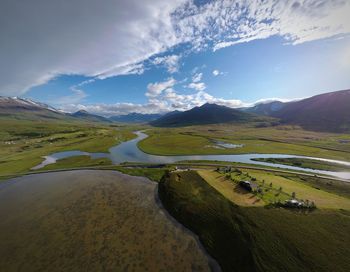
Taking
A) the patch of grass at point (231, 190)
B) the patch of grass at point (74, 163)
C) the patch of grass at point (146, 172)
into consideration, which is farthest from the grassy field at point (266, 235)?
the patch of grass at point (74, 163)

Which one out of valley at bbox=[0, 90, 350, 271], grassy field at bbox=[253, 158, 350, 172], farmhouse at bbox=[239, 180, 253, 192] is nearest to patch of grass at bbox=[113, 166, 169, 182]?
valley at bbox=[0, 90, 350, 271]

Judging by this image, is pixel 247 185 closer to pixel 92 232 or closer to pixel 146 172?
pixel 92 232

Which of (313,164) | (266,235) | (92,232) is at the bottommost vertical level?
(313,164)

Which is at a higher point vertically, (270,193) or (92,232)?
(270,193)

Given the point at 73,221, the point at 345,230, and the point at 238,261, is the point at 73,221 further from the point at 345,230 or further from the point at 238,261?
the point at 345,230

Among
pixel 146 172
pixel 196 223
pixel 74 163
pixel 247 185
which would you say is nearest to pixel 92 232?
pixel 196 223

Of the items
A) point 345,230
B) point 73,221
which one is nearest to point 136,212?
point 73,221
